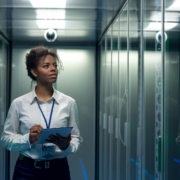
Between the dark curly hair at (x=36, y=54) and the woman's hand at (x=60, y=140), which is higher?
the dark curly hair at (x=36, y=54)

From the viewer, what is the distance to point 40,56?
8.93ft

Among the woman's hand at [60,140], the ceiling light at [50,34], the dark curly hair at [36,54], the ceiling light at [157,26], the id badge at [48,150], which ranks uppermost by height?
the ceiling light at [50,34]

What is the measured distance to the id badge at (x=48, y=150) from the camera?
2.52 m

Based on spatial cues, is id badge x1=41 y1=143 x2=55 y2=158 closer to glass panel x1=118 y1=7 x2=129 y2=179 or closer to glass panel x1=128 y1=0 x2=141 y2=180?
glass panel x1=128 y1=0 x2=141 y2=180

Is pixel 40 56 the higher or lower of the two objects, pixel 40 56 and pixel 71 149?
the higher

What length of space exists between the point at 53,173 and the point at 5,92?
13.5ft

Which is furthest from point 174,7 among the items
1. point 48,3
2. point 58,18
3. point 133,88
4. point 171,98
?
point 58,18

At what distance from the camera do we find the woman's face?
8.70 ft

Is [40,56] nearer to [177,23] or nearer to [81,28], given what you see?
[177,23]

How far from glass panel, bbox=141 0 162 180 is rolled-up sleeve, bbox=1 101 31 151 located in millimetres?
937

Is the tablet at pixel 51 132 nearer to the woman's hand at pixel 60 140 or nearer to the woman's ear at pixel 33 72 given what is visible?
the woman's hand at pixel 60 140

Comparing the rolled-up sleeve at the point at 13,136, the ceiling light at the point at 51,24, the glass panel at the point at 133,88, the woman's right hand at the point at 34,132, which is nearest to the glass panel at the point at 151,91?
the glass panel at the point at 133,88

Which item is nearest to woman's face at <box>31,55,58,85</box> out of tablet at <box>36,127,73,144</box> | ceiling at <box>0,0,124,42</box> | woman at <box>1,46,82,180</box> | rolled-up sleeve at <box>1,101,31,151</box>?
woman at <box>1,46,82,180</box>

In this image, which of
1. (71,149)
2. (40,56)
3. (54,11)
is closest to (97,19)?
(54,11)
